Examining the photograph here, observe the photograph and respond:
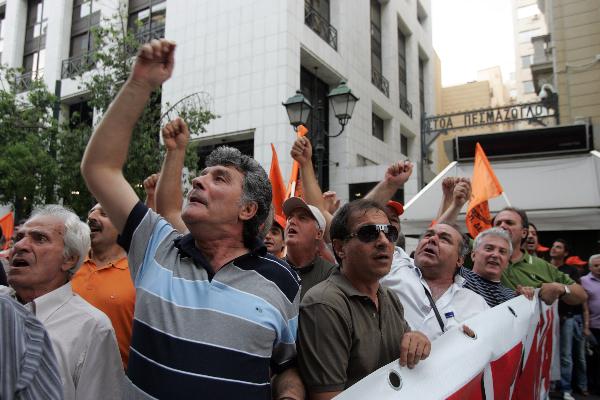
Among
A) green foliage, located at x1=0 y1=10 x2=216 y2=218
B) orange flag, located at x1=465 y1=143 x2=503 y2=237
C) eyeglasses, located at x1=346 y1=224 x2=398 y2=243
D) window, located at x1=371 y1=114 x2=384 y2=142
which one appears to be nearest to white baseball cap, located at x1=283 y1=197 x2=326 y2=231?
eyeglasses, located at x1=346 y1=224 x2=398 y2=243

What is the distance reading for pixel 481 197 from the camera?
5.92 meters

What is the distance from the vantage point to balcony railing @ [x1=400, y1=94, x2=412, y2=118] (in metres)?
26.1

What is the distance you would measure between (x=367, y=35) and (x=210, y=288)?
21.7 meters

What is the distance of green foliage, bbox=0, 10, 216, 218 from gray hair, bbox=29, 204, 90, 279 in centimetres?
775

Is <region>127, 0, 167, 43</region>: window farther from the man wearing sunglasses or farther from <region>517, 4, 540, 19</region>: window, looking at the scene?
<region>517, 4, 540, 19</region>: window

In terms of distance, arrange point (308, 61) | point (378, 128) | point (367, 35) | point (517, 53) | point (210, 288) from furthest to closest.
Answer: point (517, 53)
point (378, 128)
point (367, 35)
point (308, 61)
point (210, 288)

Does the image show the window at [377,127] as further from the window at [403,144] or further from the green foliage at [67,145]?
the green foliage at [67,145]

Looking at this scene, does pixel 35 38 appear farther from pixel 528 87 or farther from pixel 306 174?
pixel 528 87

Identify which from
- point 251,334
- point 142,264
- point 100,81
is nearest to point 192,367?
point 251,334

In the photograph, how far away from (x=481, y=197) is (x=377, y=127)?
1802 cm

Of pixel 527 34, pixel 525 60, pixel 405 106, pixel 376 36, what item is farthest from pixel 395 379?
pixel 527 34

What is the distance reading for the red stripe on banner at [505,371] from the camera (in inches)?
96.0

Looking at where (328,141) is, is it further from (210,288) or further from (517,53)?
(517,53)

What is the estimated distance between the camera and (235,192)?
6.27 ft
